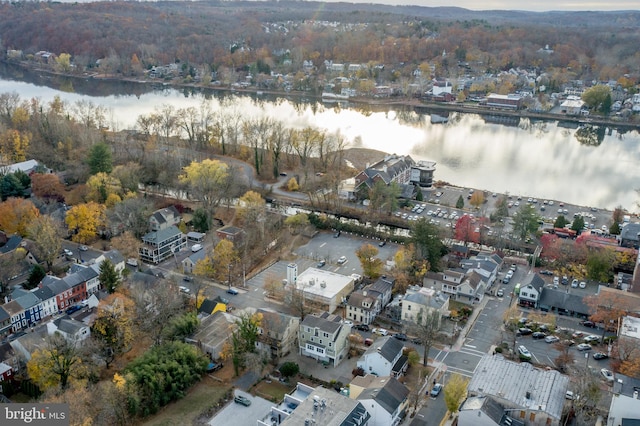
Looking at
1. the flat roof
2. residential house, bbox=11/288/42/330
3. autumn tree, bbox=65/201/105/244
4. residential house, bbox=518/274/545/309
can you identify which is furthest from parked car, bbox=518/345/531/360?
autumn tree, bbox=65/201/105/244

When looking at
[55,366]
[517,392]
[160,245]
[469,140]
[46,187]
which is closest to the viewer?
[517,392]

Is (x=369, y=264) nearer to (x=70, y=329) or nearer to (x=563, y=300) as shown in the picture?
(x=563, y=300)

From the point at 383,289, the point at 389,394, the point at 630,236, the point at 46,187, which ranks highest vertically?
the point at 630,236

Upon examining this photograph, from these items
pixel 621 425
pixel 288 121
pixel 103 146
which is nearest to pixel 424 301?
pixel 621 425

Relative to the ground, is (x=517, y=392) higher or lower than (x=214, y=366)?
higher

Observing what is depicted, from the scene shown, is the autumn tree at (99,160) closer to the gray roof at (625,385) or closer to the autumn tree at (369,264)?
the autumn tree at (369,264)

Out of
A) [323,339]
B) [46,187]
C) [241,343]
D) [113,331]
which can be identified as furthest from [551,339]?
[46,187]
